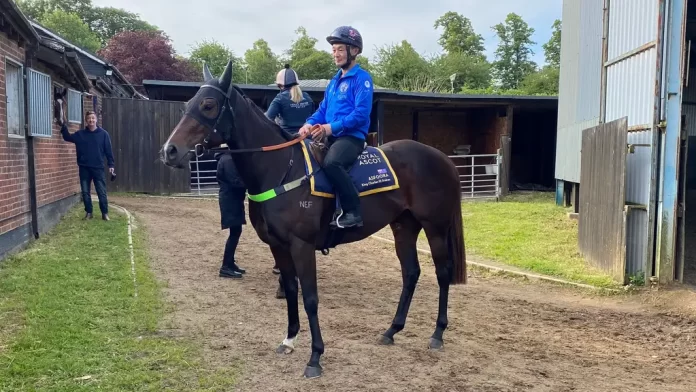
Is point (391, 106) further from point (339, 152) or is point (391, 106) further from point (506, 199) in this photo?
point (339, 152)

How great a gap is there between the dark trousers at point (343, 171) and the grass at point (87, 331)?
4.94 ft

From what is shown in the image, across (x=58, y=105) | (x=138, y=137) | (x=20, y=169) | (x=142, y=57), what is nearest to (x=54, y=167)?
(x=58, y=105)

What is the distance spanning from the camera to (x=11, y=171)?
7363 millimetres

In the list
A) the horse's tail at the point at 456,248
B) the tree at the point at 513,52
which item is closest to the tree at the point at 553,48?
the tree at the point at 513,52

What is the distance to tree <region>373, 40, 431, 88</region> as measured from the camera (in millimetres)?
50334

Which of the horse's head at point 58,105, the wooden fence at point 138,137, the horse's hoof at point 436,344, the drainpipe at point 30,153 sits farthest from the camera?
the wooden fence at point 138,137

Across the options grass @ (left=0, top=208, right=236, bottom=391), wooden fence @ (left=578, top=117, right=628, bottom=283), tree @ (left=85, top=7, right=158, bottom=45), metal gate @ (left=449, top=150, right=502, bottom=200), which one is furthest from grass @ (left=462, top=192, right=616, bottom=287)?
tree @ (left=85, top=7, right=158, bottom=45)

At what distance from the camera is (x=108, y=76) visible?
2272 centimetres

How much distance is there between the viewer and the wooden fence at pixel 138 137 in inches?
631

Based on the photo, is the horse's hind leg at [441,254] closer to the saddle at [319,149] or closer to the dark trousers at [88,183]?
Answer: the saddle at [319,149]

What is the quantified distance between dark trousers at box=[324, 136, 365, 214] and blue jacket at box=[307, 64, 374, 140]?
0.10 metres

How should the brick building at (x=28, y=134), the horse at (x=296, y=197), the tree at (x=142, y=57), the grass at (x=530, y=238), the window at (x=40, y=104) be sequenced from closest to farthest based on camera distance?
the horse at (x=296, y=197) < the brick building at (x=28, y=134) < the grass at (x=530, y=238) < the window at (x=40, y=104) < the tree at (x=142, y=57)

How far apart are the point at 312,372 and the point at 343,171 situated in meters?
1.49

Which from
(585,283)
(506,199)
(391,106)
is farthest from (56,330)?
(391,106)
